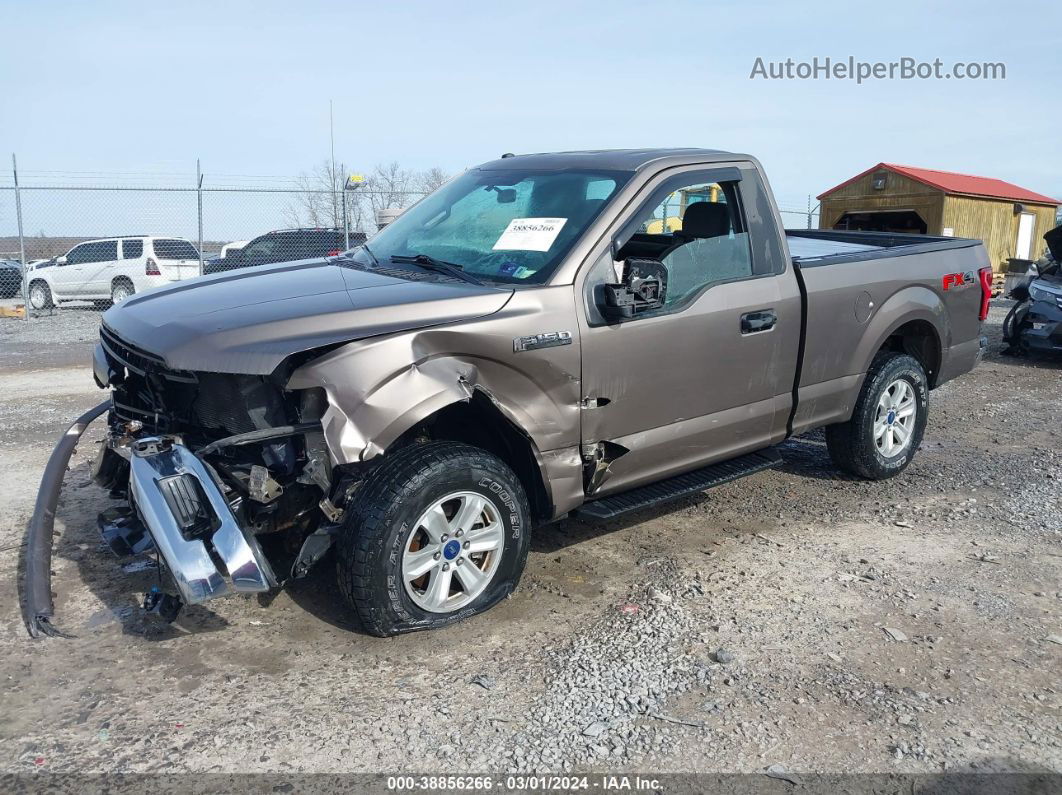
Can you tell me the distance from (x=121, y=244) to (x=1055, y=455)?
17344mm

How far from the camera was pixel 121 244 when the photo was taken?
59.7 feet

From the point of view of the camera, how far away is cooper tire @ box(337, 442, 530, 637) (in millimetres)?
3383

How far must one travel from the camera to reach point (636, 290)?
3.88 metres

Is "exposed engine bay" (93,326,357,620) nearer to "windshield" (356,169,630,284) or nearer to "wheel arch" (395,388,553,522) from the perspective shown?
"wheel arch" (395,388,553,522)

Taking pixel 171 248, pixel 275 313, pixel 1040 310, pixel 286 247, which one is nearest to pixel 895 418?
pixel 275 313

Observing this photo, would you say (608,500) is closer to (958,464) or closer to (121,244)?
(958,464)

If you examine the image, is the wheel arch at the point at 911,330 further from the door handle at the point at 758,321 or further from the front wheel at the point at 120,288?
the front wheel at the point at 120,288

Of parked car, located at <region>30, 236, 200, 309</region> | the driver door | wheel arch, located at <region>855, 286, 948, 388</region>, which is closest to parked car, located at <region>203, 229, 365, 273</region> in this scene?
parked car, located at <region>30, 236, 200, 309</region>

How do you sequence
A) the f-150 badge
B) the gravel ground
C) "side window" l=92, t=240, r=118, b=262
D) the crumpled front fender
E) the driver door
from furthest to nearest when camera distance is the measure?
"side window" l=92, t=240, r=118, b=262
the driver door
the f-150 badge
the crumpled front fender
the gravel ground

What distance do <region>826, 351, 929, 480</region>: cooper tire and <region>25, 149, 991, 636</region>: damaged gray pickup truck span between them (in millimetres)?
280

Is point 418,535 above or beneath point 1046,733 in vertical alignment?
above

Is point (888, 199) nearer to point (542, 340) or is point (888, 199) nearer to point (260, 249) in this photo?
point (260, 249)

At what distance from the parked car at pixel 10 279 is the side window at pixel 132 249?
7.53 ft

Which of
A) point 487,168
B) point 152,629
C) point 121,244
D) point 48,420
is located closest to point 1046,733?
point 152,629
